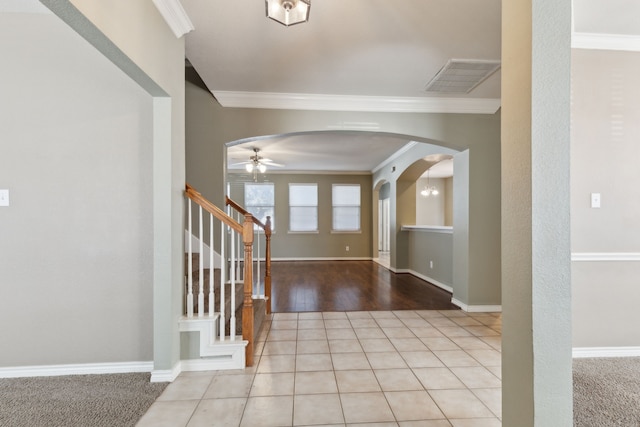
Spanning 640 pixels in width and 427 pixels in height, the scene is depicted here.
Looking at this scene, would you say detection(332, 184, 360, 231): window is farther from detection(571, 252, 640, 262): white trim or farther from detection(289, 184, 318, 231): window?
detection(571, 252, 640, 262): white trim

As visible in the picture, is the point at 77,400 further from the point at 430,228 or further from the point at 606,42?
the point at 430,228

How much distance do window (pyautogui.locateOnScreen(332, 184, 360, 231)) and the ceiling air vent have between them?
17.2ft

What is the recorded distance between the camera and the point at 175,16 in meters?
2.09

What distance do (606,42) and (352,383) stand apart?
3.47 metres

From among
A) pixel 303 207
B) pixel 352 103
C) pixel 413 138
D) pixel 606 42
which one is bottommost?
pixel 303 207

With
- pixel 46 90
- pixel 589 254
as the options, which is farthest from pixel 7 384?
pixel 589 254

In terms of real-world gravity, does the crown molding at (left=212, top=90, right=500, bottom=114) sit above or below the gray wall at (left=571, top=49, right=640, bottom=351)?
above

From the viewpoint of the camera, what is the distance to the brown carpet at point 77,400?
1746 millimetres

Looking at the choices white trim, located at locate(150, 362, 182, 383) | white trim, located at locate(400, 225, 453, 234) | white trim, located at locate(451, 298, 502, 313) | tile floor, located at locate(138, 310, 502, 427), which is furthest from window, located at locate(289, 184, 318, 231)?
white trim, located at locate(150, 362, 182, 383)

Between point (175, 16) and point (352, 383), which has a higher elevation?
point (175, 16)

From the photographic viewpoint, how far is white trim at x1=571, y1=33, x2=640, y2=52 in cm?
248

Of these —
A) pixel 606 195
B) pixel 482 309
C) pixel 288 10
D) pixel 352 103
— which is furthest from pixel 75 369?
pixel 606 195

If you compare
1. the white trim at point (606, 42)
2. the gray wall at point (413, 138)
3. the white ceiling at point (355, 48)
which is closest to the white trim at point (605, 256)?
the gray wall at point (413, 138)

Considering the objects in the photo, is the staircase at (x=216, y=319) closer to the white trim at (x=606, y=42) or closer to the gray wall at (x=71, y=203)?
the gray wall at (x=71, y=203)
